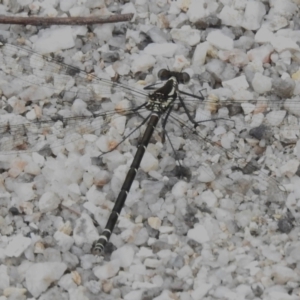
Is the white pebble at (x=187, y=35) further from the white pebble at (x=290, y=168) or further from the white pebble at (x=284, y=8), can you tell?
the white pebble at (x=290, y=168)

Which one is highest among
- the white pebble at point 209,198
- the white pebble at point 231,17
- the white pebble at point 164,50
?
the white pebble at point 231,17

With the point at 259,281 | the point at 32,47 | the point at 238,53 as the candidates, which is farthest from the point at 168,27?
the point at 259,281

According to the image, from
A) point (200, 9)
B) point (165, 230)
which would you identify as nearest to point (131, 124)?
point (165, 230)

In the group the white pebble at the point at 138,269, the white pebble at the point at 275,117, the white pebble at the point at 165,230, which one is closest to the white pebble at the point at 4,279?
the white pebble at the point at 138,269

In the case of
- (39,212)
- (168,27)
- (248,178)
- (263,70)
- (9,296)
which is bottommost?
(9,296)

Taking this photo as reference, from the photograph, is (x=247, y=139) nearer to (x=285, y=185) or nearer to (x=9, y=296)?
(x=285, y=185)

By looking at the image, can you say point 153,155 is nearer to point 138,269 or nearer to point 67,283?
point 138,269

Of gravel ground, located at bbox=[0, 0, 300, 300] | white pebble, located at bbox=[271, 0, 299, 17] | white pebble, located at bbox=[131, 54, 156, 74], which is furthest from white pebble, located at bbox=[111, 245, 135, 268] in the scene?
white pebble, located at bbox=[271, 0, 299, 17]
